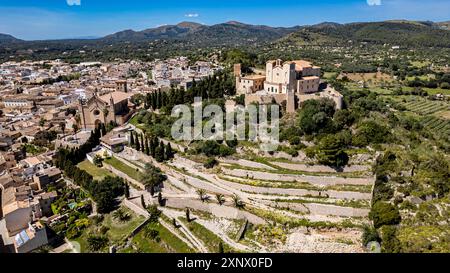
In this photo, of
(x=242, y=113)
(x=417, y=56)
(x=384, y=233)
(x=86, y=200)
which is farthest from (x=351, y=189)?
(x=417, y=56)

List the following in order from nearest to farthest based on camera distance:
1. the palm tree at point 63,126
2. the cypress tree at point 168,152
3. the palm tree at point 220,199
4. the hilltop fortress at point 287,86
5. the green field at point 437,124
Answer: the palm tree at point 220,199
the cypress tree at point 168,152
the hilltop fortress at point 287,86
the green field at point 437,124
the palm tree at point 63,126

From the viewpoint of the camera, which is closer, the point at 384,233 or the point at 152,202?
the point at 384,233

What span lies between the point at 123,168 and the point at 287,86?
52.7ft

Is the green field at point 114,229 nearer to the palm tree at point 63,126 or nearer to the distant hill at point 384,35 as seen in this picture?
the palm tree at point 63,126

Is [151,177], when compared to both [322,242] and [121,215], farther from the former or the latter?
[322,242]

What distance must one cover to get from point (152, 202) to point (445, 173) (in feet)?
65.3

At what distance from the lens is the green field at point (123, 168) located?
2826cm

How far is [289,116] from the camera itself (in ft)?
97.1

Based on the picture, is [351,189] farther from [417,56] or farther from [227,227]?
[417,56]

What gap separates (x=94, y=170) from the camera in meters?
31.0

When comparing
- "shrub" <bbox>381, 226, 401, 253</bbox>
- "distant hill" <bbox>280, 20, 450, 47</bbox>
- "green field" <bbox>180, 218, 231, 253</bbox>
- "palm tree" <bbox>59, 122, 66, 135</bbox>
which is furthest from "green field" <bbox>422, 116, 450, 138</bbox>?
"distant hill" <bbox>280, 20, 450, 47</bbox>

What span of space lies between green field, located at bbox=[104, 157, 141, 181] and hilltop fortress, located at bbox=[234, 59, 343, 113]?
11656mm

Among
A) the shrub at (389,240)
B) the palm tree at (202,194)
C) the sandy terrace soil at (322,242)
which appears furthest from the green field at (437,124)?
the palm tree at (202,194)

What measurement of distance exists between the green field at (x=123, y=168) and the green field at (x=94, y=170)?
82cm
